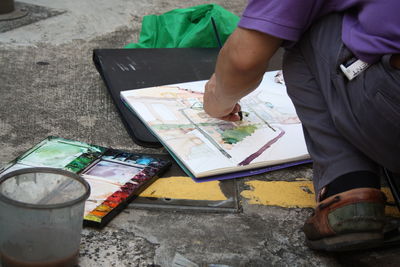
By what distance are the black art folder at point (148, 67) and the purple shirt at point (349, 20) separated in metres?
0.92

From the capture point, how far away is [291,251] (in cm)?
171

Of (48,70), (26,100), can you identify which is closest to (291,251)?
(26,100)

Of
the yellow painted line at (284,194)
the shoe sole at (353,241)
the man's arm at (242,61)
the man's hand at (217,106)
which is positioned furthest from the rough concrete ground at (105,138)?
the man's arm at (242,61)

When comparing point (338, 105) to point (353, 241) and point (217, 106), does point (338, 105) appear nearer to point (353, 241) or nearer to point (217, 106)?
point (353, 241)

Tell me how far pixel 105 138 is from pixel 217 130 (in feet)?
1.44

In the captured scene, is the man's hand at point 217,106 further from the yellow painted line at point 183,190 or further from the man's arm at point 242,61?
the yellow painted line at point 183,190

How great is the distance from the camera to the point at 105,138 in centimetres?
224

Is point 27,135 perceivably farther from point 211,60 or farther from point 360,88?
point 360,88

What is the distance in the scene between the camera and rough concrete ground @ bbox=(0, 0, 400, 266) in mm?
1648

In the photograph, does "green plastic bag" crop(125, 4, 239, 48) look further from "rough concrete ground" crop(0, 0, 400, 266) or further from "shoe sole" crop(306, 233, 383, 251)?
"shoe sole" crop(306, 233, 383, 251)

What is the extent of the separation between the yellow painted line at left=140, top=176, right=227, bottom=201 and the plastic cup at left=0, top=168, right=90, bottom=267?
1.50 feet

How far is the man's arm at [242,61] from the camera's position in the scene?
5.22 feet

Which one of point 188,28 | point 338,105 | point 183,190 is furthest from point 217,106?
point 188,28

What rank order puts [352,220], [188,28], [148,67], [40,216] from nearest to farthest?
[40,216] → [352,220] → [148,67] → [188,28]
